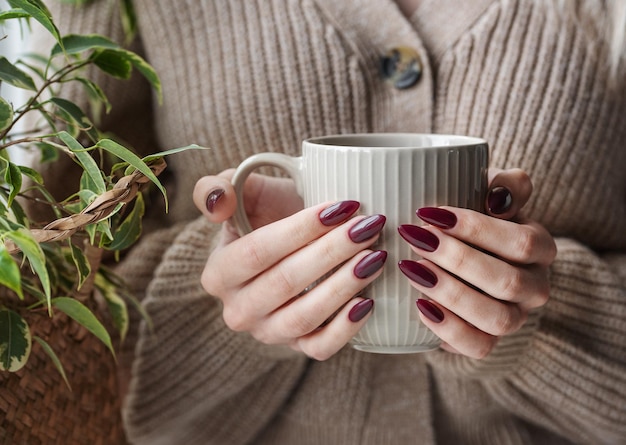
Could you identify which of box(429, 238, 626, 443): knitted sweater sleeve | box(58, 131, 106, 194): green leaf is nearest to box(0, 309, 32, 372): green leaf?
box(58, 131, 106, 194): green leaf

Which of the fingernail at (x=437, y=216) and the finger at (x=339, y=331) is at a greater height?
the fingernail at (x=437, y=216)

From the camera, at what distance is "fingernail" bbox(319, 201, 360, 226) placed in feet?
1.39

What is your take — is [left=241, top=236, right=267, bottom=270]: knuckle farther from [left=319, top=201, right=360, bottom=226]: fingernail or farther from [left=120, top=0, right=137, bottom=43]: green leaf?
[left=120, top=0, right=137, bottom=43]: green leaf

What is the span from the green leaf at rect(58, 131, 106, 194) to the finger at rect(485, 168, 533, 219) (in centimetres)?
29

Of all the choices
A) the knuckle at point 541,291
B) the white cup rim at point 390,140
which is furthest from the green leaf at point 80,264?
the knuckle at point 541,291

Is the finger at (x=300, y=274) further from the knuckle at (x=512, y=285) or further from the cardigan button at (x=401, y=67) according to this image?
the cardigan button at (x=401, y=67)

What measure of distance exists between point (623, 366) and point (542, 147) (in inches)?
9.9

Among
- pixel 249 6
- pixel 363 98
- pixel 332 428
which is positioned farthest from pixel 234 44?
pixel 332 428

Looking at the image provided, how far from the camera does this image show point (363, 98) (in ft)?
2.35

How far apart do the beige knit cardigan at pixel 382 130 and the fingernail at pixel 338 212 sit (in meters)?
0.29

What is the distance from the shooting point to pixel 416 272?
429 mm

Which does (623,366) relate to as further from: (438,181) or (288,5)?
(288,5)

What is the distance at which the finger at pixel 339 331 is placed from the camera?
444 millimetres

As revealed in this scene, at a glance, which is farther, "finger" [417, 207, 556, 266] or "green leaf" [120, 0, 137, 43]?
"green leaf" [120, 0, 137, 43]
